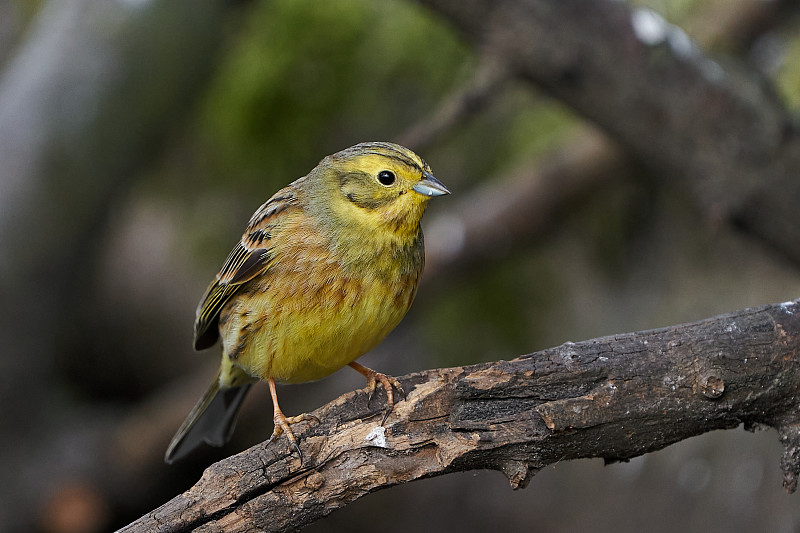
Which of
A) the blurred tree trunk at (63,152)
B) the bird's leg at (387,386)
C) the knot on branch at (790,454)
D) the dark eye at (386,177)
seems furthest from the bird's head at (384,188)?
the blurred tree trunk at (63,152)

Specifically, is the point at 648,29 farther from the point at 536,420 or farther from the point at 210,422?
the point at 210,422

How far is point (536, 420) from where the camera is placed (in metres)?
2.69

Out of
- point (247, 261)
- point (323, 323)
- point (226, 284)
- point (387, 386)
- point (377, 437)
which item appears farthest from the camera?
point (226, 284)

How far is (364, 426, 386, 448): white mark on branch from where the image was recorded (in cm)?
273

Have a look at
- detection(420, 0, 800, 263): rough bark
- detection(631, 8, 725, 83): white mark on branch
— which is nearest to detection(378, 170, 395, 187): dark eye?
detection(420, 0, 800, 263): rough bark

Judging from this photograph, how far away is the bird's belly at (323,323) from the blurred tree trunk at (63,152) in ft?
10.6

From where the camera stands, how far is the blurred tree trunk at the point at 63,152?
5.88 m

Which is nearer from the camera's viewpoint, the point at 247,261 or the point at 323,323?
the point at 323,323

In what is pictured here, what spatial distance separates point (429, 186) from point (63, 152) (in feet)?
12.6

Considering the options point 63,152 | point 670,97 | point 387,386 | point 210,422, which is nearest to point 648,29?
point 670,97

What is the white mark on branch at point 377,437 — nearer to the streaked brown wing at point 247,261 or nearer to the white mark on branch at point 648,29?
the streaked brown wing at point 247,261

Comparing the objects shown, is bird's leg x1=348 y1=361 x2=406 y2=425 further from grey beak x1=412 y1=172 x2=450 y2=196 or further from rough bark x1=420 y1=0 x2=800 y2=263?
rough bark x1=420 y1=0 x2=800 y2=263

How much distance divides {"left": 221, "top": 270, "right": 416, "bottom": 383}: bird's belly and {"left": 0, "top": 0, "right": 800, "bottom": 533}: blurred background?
2613 millimetres

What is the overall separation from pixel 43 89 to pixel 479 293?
12.5 feet
